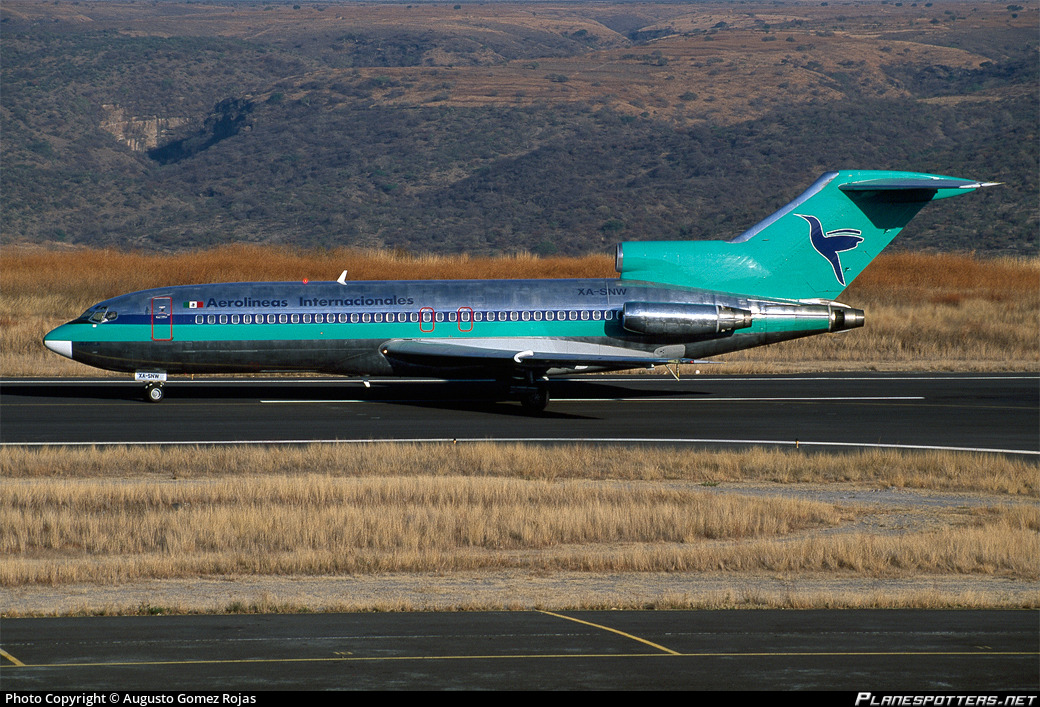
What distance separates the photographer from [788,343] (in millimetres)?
44094

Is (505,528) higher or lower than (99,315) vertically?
lower

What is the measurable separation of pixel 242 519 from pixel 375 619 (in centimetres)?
580

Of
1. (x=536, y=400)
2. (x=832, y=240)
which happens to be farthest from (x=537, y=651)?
(x=832, y=240)

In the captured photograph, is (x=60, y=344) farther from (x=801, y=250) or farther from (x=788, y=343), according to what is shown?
(x=788, y=343)

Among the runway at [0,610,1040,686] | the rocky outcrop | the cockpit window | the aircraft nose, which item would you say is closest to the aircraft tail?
the cockpit window

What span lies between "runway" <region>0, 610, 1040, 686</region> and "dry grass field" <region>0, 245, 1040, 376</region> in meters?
26.7

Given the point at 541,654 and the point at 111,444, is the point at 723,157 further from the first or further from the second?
the point at 541,654

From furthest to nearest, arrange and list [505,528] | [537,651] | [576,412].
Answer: [576,412], [505,528], [537,651]

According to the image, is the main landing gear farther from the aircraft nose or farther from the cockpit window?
the aircraft nose

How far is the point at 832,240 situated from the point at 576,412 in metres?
8.63

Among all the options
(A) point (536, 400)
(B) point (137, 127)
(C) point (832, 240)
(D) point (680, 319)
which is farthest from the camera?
(B) point (137, 127)

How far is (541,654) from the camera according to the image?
11516 mm

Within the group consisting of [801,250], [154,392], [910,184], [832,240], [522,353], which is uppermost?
[910,184]

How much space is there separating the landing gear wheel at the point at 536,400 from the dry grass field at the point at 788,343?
33.4 ft
